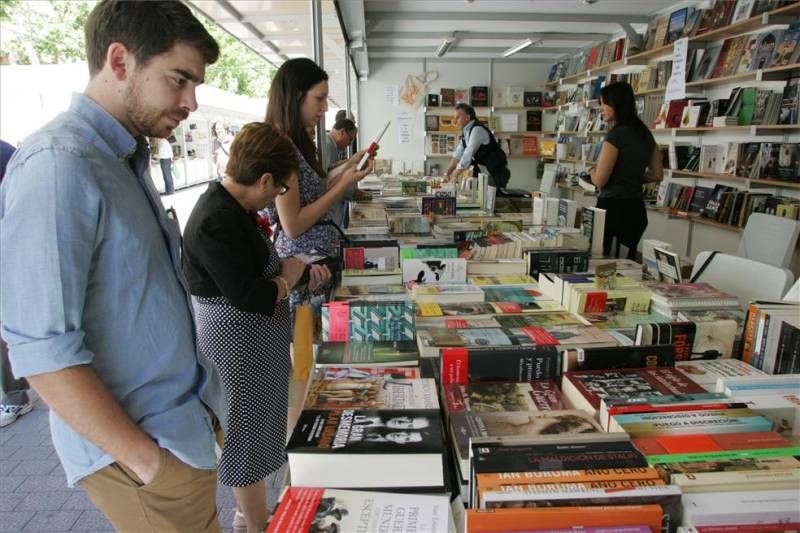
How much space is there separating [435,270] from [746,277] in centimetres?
143

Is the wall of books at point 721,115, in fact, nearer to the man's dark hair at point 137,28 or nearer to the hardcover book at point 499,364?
the hardcover book at point 499,364

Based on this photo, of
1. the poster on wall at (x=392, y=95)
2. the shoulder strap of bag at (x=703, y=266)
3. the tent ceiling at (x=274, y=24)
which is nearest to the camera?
the shoulder strap of bag at (x=703, y=266)

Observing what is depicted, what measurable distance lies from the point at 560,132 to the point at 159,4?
880 cm

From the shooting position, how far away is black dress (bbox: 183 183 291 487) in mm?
1494

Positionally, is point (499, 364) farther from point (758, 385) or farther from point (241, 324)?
point (241, 324)

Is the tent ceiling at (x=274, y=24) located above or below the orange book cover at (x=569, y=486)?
above

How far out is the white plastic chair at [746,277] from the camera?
2147 mm

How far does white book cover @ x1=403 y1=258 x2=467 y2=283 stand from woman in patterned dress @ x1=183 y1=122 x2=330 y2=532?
1.35 feet

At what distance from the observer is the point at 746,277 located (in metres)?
2.32

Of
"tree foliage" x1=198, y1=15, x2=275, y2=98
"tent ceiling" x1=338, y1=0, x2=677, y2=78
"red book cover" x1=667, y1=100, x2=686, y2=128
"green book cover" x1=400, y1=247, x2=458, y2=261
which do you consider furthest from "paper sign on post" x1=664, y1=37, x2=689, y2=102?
"tree foliage" x1=198, y1=15, x2=275, y2=98

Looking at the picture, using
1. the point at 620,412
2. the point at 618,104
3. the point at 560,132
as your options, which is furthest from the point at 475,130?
the point at 620,412

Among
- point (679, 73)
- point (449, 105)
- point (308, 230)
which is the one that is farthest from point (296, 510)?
point (449, 105)

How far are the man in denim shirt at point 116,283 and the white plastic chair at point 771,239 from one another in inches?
148

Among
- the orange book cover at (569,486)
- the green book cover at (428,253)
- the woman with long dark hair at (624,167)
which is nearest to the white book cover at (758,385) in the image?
the orange book cover at (569,486)
